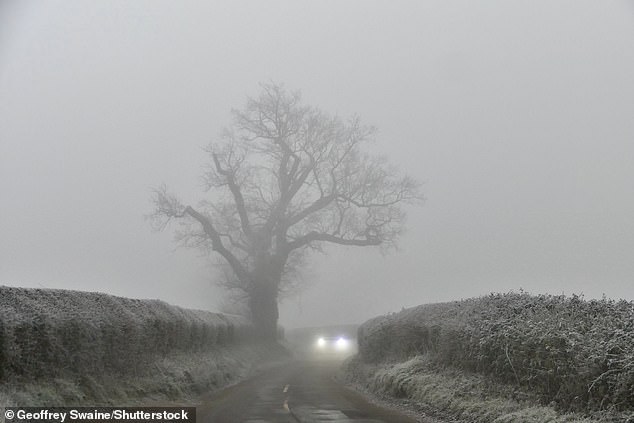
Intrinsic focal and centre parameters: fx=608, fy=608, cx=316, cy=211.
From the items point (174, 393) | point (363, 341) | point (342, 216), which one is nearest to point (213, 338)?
point (363, 341)

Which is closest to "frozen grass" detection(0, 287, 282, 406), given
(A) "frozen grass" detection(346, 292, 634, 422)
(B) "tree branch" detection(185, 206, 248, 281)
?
(A) "frozen grass" detection(346, 292, 634, 422)

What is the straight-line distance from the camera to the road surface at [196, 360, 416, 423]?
1462 cm

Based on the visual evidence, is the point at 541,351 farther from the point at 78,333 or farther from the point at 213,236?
the point at 213,236

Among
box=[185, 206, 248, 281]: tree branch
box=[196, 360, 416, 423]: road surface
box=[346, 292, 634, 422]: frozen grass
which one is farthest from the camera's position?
box=[185, 206, 248, 281]: tree branch

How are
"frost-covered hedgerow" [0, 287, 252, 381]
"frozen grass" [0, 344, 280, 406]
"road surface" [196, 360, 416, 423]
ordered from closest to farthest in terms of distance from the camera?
1. "frost-covered hedgerow" [0, 287, 252, 381]
2. "frozen grass" [0, 344, 280, 406]
3. "road surface" [196, 360, 416, 423]

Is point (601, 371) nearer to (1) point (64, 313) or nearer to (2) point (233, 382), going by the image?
(1) point (64, 313)

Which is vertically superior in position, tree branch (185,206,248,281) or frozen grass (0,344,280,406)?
tree branch (185,206,248,281)

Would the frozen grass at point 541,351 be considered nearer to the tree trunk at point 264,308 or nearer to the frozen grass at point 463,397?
the frozen grass at point 463,397

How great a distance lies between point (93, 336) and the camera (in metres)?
14.7

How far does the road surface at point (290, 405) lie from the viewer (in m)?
14.6

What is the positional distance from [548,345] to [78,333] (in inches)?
401

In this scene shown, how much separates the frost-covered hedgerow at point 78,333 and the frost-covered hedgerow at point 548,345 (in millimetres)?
8953
